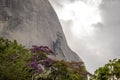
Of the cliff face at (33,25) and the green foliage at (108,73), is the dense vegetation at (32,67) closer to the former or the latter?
the green foliage at (108,73)

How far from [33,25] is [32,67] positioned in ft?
347

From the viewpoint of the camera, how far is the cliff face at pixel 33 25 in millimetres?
142500

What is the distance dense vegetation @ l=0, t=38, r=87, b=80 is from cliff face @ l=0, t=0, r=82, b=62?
274ft

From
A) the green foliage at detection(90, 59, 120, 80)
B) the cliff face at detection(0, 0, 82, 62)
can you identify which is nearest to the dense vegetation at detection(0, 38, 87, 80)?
the green foliage at detection(90, 59, 120, 80)

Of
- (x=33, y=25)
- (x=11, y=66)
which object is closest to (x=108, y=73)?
(x=11, y=66)

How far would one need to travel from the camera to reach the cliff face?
142 meters

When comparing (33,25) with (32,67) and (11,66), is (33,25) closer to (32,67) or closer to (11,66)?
(32,67)

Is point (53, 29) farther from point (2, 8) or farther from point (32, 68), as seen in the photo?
point (32, 68)

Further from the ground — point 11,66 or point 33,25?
point 33,25

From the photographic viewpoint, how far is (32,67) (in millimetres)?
47188

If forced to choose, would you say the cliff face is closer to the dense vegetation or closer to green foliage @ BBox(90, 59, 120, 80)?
the dense vegetation

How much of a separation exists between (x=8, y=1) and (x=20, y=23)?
1054cm

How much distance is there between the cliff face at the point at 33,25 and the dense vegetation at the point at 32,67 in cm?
8346

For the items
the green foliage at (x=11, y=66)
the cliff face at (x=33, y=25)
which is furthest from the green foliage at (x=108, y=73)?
the cliff face at (x=33, y=25)
